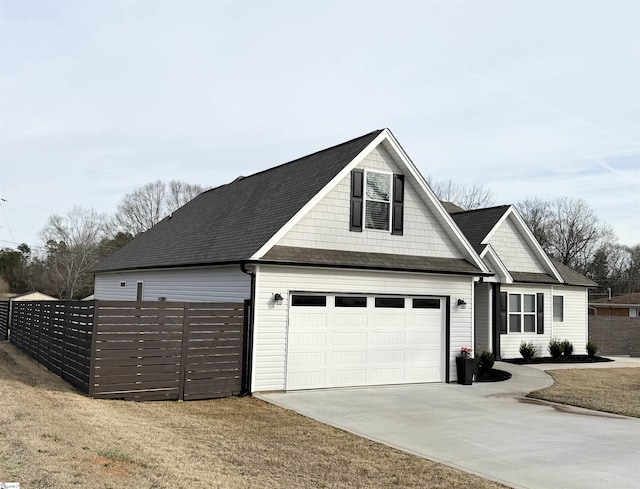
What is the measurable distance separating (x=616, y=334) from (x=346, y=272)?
783 inches

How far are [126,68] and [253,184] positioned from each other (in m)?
5.42

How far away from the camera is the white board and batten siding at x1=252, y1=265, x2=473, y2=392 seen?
1291 cm

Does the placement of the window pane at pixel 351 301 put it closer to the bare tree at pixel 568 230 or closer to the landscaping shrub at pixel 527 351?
the landscaping shrub at pixel 527 351

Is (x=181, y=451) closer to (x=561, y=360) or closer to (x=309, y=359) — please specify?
(x=309, y=359)

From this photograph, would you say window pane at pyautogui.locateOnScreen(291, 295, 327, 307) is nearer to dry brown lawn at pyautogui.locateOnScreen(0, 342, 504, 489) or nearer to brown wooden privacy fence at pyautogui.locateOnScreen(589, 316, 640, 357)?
dry brown lawn at pyautogui.locateOnScreen(0, 342, 504, 489)

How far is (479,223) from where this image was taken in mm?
23531

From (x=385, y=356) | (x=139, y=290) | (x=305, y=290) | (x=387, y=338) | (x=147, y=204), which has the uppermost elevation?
(x=147, y=204)

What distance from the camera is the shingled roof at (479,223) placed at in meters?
22.2

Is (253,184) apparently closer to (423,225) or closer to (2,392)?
(423,225)

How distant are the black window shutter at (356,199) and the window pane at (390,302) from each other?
1900 millimetres

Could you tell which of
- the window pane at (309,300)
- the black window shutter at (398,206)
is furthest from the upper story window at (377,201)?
the window pane at (309,300)

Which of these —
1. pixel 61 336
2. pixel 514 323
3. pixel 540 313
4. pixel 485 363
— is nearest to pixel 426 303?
pixel 485 363

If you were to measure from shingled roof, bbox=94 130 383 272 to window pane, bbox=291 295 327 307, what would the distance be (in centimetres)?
154

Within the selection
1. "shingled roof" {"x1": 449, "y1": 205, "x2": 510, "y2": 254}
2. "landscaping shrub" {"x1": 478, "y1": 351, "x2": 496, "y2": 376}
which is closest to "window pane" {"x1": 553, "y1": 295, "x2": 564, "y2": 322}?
"shingled roof" {"x1": 449, "y1": 205, "x2": 510, "y2": 254}
